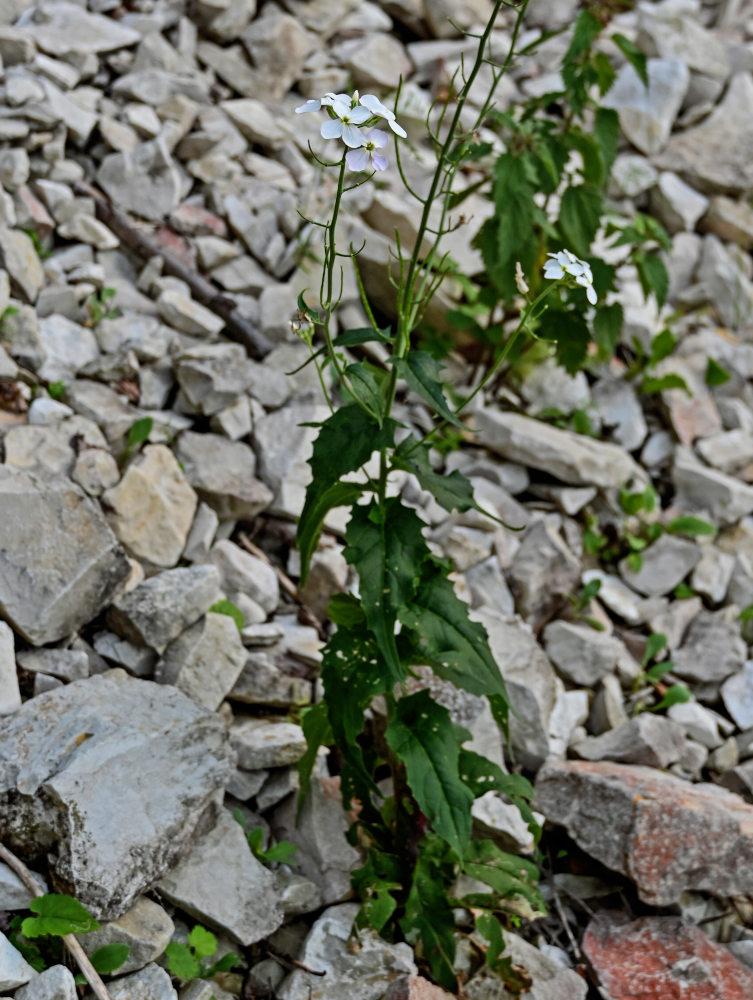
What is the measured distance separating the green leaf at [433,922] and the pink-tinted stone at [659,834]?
0.57 m

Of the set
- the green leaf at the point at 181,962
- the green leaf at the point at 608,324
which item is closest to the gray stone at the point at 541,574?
the green leaf at the point at 608,324

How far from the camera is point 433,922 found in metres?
2.54

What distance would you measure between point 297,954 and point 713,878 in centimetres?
122

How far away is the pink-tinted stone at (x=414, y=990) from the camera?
233 centimetres

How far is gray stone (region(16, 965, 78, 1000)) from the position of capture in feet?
6.84

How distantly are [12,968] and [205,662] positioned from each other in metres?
1.00

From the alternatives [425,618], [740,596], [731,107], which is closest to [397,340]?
[425,618]

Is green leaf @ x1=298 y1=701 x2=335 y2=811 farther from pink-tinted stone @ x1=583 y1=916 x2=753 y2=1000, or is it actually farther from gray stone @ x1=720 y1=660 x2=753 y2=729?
gray stone @ x1=720 y1=660 x2=753 y2=729

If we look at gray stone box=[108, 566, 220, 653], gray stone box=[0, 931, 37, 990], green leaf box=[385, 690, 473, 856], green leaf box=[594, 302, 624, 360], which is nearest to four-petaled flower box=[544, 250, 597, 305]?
green leaf box=[385, 690, 473, 856]

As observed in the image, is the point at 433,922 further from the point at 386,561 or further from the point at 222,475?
the point at 222,475

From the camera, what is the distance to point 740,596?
4133 millimetres

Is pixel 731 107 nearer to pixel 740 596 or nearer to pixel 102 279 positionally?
pixel 740 596

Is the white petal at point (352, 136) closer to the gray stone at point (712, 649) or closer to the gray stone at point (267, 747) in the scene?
the gray stone at point (267, 747)

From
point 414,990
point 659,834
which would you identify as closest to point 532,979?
point 414,990
